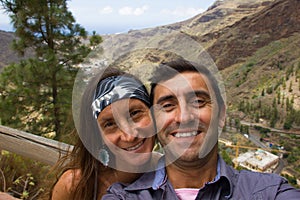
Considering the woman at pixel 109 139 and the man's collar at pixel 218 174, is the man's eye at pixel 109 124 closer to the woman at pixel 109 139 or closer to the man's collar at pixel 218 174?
the woman at pixel 109 139

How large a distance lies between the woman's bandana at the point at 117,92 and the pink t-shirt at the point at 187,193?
1.36ft

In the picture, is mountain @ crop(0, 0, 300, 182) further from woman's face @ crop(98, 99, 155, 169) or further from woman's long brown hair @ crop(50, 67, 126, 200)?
woman's face @ crop(98, 99, 155, 169)

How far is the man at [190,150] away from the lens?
4.10ft

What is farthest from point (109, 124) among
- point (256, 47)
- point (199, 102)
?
point (256, 47)

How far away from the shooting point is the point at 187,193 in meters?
1.34

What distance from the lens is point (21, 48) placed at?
6637 mm

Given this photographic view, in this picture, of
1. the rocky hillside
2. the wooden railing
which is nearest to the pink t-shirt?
the wooden railing

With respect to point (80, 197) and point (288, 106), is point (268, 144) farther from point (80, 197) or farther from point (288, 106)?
point (80, 197)

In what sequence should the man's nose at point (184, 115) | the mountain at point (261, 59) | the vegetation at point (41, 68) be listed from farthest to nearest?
the mountain at point (261, 59) < the vegetation at point (41, 68) < the man's nose at point (184, 115)

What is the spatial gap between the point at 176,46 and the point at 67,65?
5.97 metres

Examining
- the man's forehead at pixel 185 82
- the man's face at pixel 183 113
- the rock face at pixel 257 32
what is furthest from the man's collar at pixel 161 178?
the rock face at pixel 257 32

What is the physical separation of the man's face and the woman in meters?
0.07

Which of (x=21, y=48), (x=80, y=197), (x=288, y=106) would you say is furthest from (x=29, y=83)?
(x=288, y=106)

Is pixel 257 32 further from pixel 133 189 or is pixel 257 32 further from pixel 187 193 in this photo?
pixel 133 189
